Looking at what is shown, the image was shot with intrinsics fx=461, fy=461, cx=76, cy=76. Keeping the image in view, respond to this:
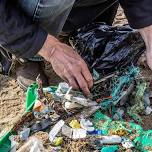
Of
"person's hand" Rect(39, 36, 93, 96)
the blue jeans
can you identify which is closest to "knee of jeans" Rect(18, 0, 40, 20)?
the blue jeans

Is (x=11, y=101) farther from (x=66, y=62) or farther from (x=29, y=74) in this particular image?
(x=66, y=62)

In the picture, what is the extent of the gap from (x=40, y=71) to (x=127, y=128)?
659 mm

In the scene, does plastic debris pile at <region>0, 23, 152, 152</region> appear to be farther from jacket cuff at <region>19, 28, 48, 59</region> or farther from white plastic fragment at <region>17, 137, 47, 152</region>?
jacket cuff at <region>19, 28, 48, 59</region>

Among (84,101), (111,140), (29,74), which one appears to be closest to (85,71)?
(84,101)

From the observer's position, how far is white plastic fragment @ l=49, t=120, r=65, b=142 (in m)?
1.74

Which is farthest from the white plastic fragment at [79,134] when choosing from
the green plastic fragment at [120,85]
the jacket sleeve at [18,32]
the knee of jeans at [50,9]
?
the knee of jeans at [50,9]

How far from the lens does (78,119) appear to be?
183cm

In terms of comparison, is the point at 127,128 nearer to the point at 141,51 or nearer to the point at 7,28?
the point at 141,51

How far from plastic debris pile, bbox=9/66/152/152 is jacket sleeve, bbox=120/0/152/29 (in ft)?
0.69

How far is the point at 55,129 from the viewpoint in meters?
1.77

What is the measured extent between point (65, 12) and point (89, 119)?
440 millimetres

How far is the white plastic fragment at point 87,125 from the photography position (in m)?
1.78

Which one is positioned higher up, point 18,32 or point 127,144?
point 18,32

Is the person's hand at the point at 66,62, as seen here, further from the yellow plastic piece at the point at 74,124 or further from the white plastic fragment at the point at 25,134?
the white plastic fragment at the point at 25,134
